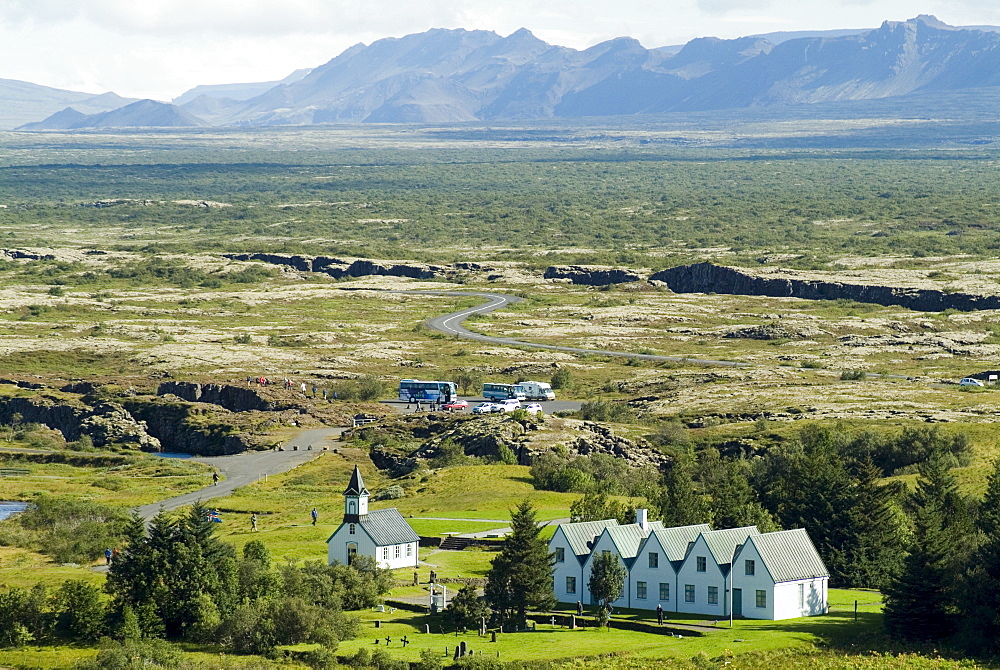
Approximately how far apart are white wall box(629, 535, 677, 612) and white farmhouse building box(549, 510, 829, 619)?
40 mm

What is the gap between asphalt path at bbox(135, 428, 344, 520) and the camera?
317 ft

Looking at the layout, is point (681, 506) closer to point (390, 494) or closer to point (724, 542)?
point (724, 542)

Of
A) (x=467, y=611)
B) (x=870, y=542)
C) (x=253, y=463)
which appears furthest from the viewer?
(x=253, y=463)

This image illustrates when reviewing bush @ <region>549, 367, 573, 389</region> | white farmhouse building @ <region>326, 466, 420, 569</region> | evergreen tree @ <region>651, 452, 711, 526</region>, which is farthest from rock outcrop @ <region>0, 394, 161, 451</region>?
evergreen tree @ <region>651, 452, 711, 526</region>

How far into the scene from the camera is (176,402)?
131625mm

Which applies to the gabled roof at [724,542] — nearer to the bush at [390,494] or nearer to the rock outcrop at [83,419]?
the bush at [390,494]

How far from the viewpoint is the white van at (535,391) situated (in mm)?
134000

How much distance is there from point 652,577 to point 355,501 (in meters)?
13.7

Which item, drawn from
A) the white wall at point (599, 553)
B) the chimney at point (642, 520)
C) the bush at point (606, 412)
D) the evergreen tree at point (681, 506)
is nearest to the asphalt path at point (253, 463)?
the bush at point (606, 412)

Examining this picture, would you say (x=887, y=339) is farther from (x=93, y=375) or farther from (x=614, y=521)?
(x=614, y=521)

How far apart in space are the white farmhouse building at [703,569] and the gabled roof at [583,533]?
0.13ft

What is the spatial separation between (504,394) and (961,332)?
63890 mm

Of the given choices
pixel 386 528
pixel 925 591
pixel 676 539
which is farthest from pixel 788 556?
pixel 386 528

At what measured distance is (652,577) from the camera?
214ft
